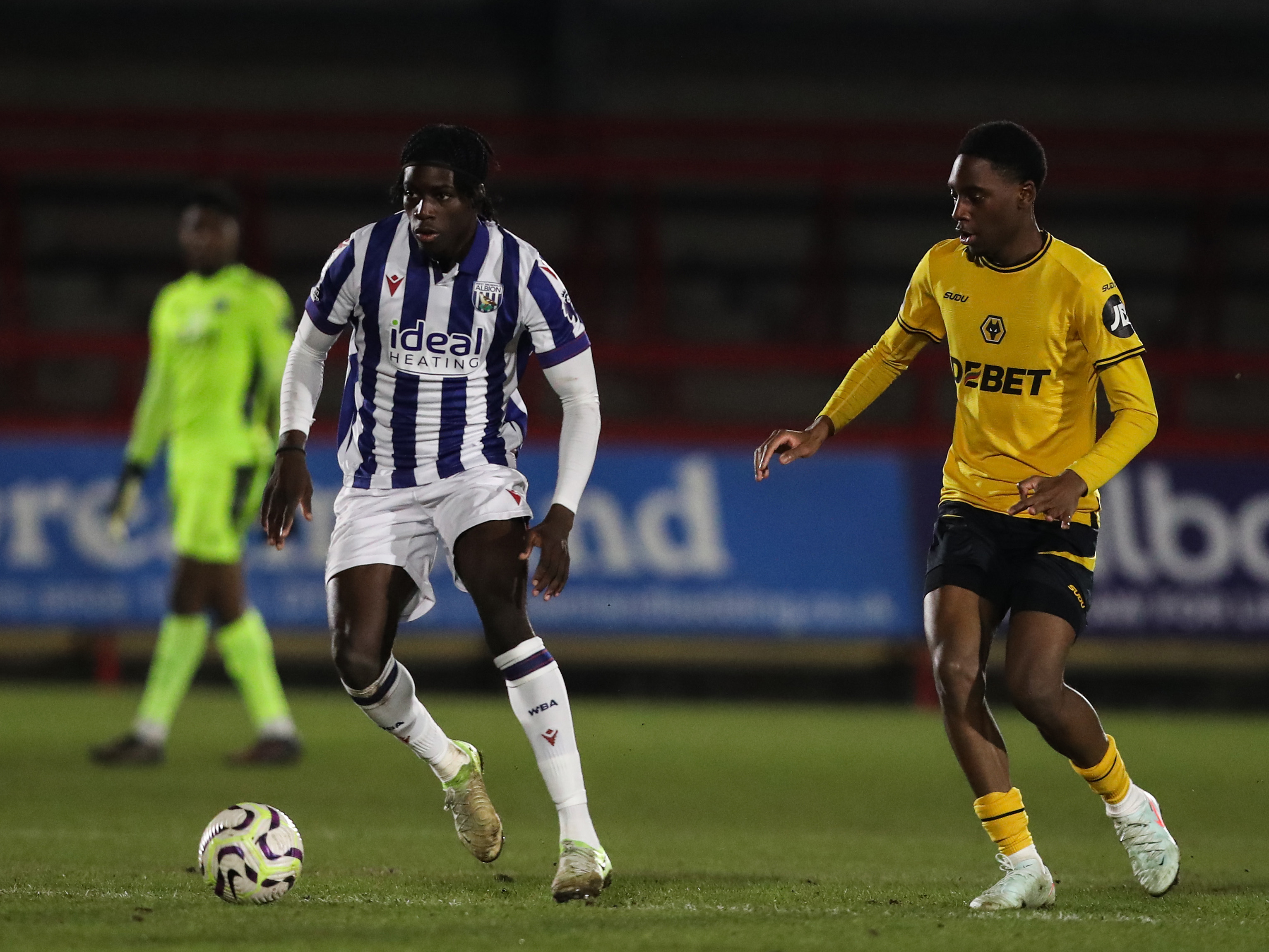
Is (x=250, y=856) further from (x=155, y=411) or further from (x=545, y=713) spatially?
(x=155, y=411)

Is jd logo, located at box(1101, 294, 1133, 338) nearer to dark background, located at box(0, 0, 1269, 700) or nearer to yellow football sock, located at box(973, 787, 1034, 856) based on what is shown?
yellow football sock, located at box(973, 787, 1034, 856)

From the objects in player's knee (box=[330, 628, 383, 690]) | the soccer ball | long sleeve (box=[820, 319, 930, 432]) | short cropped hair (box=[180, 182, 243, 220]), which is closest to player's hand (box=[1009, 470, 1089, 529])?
long sleeve (box=[820, 319, 930, 432])

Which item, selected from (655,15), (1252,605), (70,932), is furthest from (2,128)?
(70,932)

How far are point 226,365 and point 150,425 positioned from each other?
0.51 meters

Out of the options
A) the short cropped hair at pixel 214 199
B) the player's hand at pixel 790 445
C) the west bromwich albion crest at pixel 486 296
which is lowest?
the player's hand at pixel 790 445

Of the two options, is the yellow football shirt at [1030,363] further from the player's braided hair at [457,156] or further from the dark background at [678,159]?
the dark background at [678,159]

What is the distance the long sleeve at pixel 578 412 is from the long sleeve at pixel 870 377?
0.75 m

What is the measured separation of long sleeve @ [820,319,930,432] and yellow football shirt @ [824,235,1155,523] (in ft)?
0.79

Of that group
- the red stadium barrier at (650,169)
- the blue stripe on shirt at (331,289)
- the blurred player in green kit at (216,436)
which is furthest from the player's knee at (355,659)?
the red stadium barrier at (650,169)

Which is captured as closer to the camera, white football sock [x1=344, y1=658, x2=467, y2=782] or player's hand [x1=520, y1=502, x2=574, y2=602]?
player's hand [x1=520, y1=502, x2=574, y2=602]

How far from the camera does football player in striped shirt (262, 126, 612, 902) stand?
16.4 feet

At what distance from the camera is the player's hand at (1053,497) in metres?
4.59

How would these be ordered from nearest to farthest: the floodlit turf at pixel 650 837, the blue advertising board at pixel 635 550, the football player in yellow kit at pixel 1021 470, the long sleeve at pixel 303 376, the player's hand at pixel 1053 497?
1. the floodlit turf at pixel 650 837
2. the player's hand at pixel 1053 497
3. the football player in yellow kit at pixel 1021 470
4. the long sleeve at pixel 303 376
5. the blue advertising board at pixel 635 550

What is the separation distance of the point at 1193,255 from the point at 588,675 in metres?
7.57
